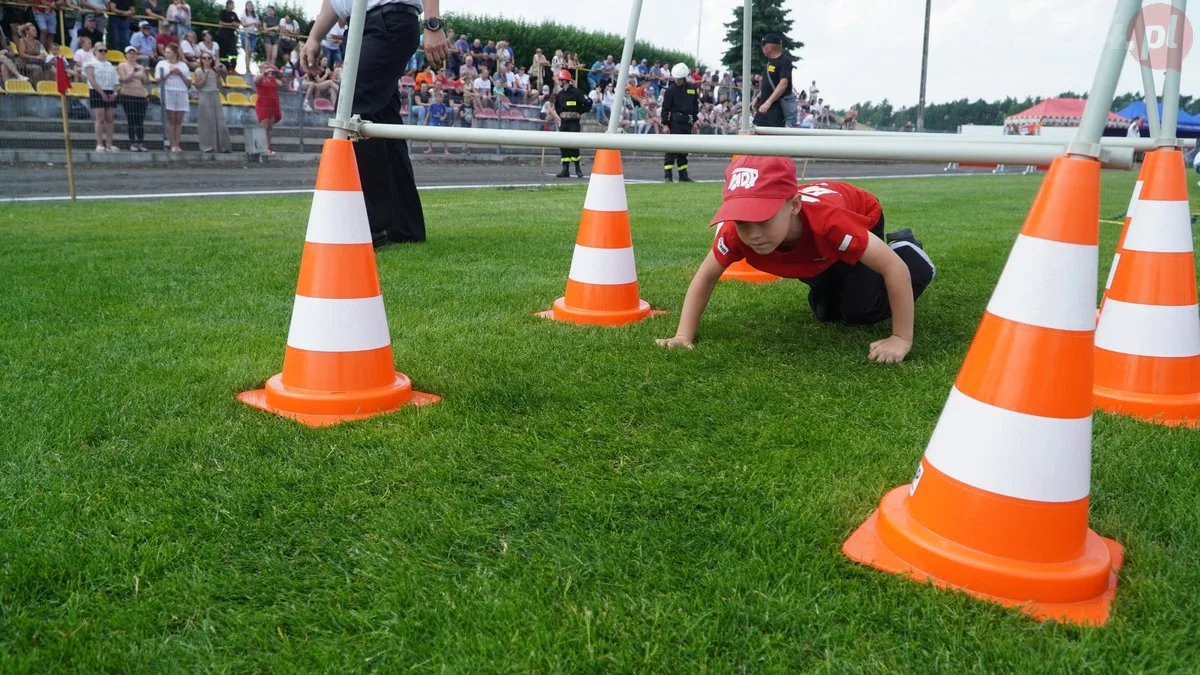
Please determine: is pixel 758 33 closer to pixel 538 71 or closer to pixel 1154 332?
pixel 538 71

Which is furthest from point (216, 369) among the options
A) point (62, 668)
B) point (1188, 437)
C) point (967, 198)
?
point (967, 198)

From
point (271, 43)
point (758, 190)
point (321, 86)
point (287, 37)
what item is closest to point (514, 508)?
point (758, 190)

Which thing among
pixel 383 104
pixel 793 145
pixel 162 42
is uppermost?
pixel 162 42

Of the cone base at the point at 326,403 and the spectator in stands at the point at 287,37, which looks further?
the spectator in stands at the point at 287,37

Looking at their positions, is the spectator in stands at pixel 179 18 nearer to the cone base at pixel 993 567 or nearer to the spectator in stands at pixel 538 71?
the spectator in stands at pixel 538 71

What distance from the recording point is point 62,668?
1.37 metres

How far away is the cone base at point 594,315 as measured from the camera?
3742mm

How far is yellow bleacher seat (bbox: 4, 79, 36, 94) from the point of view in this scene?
15688 mm

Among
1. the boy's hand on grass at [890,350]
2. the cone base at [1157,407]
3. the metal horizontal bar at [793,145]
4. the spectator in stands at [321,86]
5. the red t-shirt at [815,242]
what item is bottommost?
the cone base at [1157,407]

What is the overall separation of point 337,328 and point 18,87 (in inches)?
671

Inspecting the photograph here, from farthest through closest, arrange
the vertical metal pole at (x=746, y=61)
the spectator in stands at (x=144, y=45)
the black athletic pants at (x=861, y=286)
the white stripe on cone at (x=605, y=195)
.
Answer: the spectator in stands at (x=144, y=45) < the vertical metal pole at (x=746, y=61) < the white stripe on cone at (x=605, y=195) < the black athletic pants at (x=861, y=286)

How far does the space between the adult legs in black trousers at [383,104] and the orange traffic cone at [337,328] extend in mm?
2258

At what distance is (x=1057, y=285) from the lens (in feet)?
5.41

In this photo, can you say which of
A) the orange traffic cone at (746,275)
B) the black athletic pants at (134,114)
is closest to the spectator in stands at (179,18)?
the black athletic pants at (134,114)
